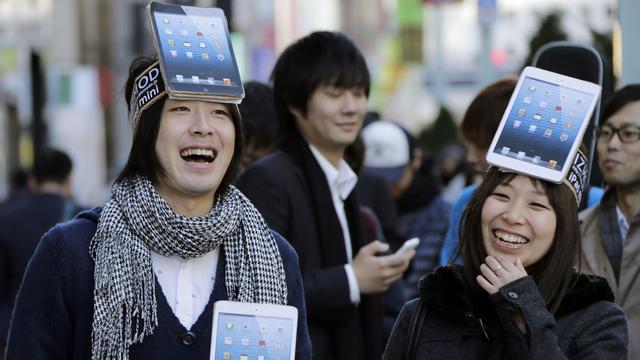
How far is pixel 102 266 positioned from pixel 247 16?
49.5 m

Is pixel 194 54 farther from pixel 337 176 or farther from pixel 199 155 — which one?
pixel 337 176

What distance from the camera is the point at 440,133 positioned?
29.5 meters

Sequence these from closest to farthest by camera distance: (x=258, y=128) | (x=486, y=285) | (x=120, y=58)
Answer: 1. (x=486, y=285)
2. (x=258, y=128)
3. (x=120, y=58)

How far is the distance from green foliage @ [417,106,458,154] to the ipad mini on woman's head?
2462cm

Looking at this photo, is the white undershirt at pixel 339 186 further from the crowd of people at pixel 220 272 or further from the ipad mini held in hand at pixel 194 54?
the ipad mini held in hand at pixel 194 54

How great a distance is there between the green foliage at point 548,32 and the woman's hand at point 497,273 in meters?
7.52

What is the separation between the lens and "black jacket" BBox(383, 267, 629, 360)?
3.79 m

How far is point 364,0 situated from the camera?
3312 inches

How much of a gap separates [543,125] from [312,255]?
5.22 feet

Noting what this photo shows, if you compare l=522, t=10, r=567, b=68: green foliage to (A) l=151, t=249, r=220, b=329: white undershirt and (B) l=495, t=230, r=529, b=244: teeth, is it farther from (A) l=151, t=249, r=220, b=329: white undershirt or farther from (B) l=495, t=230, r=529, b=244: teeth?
(A) l=151, t=249, r=220, b=329: white undershirt

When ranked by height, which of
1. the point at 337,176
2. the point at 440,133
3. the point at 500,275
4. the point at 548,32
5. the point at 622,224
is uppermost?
the point at 500,275

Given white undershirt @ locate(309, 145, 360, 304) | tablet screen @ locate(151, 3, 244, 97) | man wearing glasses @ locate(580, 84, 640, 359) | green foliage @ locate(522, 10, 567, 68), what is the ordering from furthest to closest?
green foliage @ locate(522, 10, 567, 68)
white undershirt @ locate(309, 145, 360, 304)
man wearing glasses @ locate(580, 84, 640, 359)
tablet screen @ locate(151, 3, 244, 97)

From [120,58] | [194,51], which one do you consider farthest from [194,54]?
[120,58]

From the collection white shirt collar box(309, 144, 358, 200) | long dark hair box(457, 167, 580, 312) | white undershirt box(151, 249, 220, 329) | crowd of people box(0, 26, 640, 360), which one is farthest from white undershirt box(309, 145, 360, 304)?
white undershirt box(151, 249, 220, 329)
